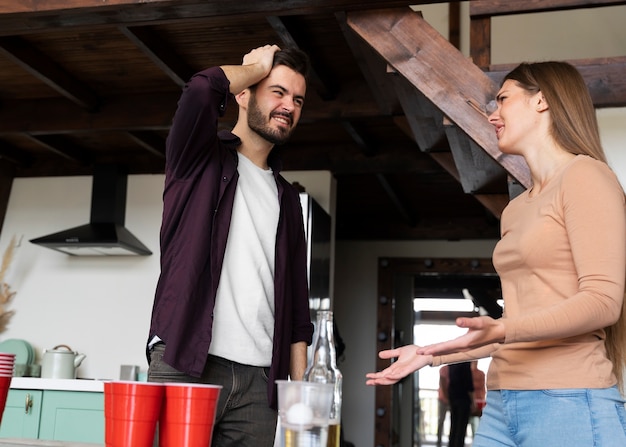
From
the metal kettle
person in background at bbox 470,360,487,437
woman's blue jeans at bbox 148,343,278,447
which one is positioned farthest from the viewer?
person in background at bbox 470,360,487,437

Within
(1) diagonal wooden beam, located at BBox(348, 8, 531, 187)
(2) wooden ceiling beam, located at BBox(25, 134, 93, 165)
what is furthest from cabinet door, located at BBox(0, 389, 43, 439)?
(1) diagonal wooden beam, located at BBox(348, 8, 531, 187)

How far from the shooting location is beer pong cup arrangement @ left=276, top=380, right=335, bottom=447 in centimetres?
104

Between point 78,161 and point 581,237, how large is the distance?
16.6 feet

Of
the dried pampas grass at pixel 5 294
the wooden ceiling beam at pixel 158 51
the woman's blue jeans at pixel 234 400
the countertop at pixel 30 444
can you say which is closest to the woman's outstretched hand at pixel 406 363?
the woman's blue jeans at pixel 234 400

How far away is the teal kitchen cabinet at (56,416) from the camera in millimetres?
4105

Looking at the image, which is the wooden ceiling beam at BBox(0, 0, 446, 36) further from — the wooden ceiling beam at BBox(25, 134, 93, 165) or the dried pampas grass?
the dried pampas grass

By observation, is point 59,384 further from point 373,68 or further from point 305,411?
point 305,411

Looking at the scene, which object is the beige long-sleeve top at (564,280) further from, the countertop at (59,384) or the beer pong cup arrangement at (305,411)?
the countertop at (59,384)

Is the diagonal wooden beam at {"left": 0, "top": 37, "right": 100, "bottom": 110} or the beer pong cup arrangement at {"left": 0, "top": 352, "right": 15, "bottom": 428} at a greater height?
the diagonal wooden beam at {"left": 0, "top": 37, "right": 100, "bottom": 110}

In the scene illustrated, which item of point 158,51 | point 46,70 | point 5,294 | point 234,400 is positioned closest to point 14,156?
point 5,294

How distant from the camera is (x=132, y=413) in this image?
113cm

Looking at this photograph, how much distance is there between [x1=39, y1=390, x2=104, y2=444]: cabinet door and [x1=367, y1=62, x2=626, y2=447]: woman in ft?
9.62

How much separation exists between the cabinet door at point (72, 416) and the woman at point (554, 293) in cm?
293

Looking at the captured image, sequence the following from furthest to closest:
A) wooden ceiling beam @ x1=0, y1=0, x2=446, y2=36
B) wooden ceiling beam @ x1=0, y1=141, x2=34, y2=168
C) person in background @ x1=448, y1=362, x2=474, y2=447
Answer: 1. person in background @ x1=448, y1=362, x2=474, y2=447
2. wooden ceiling beam @ x1=0, y1=141, x2=34, y2=168
3. wooden ceiling beam @ x1=0, y1=0, x2=446, y2=36
